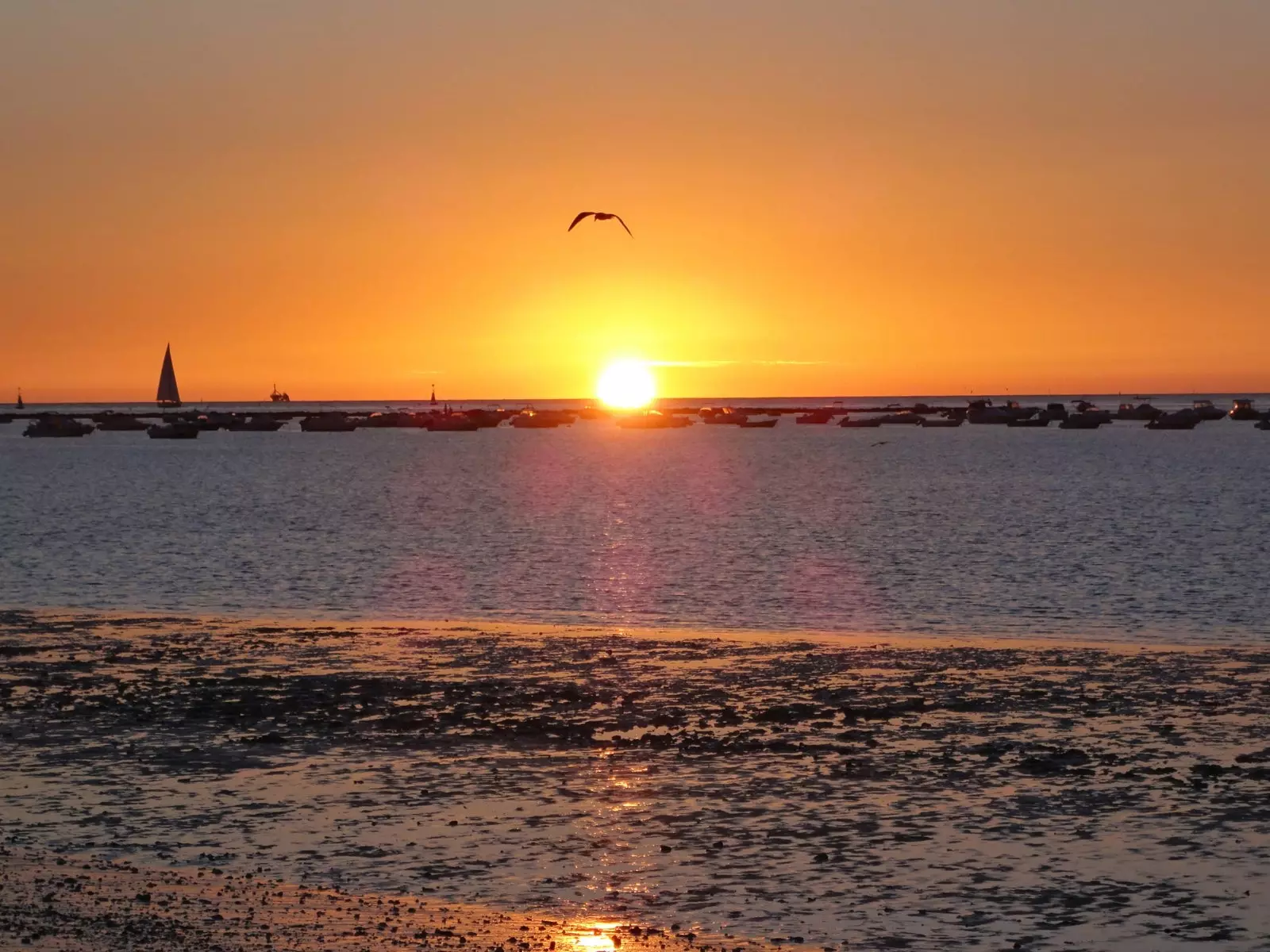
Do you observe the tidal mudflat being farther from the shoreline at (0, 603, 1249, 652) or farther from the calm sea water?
the calm sea water

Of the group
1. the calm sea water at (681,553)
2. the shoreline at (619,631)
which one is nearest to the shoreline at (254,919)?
the shoreline at (619,631)

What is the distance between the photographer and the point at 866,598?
4909 centimetres

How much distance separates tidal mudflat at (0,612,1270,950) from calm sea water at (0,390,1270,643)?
12.2 meters

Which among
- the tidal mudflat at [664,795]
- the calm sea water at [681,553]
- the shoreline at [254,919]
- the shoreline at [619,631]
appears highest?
the shoreline at [254,919]

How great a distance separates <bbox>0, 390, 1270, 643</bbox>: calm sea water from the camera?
45.3 meters

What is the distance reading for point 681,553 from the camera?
68125 mm

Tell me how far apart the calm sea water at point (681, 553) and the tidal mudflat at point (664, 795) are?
1215 centimetres

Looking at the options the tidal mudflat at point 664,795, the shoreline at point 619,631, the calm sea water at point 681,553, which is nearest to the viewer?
the tidal mudflat at point 664,795

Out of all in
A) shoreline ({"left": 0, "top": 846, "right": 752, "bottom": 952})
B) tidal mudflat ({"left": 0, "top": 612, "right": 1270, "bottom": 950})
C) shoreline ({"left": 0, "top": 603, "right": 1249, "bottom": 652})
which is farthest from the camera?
shoreline ({"left": 0, "top": 603, "right": 1249, "bottom": 652})

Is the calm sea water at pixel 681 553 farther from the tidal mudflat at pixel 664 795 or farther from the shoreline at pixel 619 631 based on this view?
the tidal mudflat at pixel 664 795

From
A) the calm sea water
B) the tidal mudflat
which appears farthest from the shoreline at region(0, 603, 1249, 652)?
the tidal mudflat

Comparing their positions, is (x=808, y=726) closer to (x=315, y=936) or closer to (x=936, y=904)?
(x=936, y=904)

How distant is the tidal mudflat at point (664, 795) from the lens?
51.6ft

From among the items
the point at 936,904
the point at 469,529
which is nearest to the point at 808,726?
the point at 936,904
